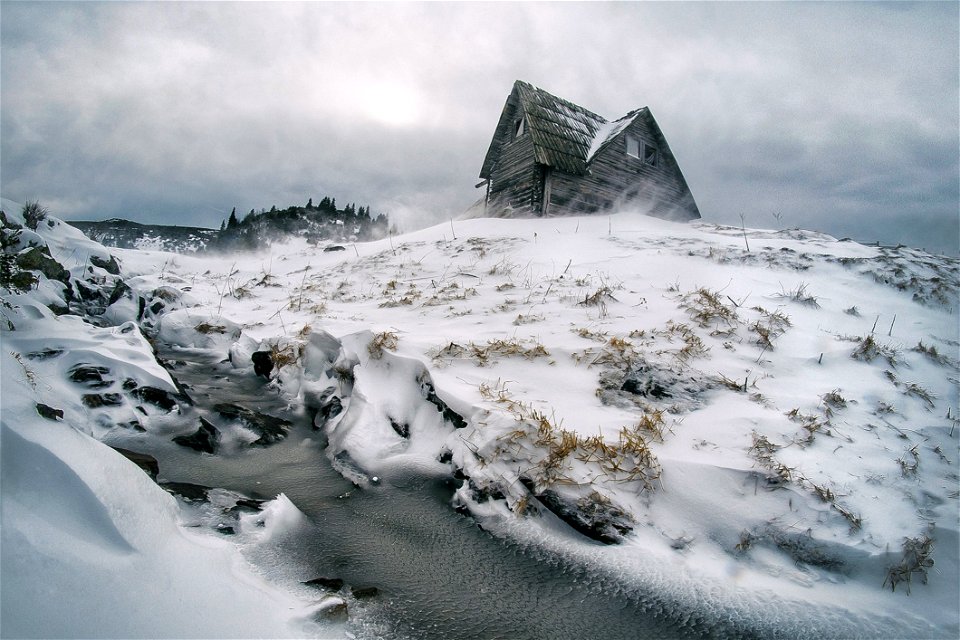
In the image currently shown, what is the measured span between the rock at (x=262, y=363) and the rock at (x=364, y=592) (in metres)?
3.71

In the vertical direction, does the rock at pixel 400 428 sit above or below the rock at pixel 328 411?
above

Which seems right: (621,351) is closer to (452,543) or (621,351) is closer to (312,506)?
(452,543)

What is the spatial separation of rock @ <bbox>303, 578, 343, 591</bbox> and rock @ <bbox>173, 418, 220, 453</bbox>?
1.86m

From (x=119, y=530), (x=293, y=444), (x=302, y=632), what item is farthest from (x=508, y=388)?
(x=119, y=530)

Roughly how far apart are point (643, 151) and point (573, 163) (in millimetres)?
Answer: 4628

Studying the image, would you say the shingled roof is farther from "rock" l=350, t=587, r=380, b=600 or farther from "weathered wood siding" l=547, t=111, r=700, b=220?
"rock" l=350, t=587, r=380, b=600

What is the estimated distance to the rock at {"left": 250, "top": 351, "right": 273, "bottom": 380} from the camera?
4957mm

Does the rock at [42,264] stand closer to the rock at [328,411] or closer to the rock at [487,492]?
the rock at [328,411]

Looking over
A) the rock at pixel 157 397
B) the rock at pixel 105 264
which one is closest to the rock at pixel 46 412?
the rock at pixel 157 397

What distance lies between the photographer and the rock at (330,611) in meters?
1.55

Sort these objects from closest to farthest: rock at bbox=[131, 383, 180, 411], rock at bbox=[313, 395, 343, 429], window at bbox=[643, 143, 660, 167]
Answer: rock at bbox=[131, 383, 180, 411]
rock at bbox=[313, 395, 343, 429]
window at bbox=[643, 143, 660, 167]

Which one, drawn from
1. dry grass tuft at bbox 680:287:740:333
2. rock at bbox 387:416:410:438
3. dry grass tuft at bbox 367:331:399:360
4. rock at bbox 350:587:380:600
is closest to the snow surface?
dry grass tuft at bbox 680:287:740:333

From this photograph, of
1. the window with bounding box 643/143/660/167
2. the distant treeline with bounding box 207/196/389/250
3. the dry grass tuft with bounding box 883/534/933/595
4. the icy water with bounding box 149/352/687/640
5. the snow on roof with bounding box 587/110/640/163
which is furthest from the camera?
the distant treeline with bounding box 207/196/389/250

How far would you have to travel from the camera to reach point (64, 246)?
7883mm
